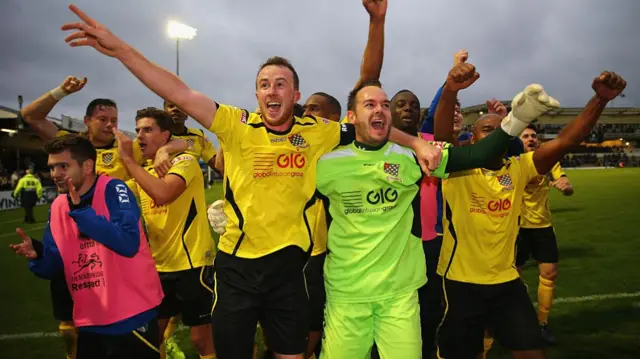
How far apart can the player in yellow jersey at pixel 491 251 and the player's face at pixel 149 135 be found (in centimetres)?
274

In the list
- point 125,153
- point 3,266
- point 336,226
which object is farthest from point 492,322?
point 3,266

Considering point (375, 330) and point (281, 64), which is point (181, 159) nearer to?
point (281, 64)

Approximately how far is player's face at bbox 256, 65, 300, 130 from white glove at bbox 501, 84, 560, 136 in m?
1.58

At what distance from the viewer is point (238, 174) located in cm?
321

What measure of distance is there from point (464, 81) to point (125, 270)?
284 centimetres

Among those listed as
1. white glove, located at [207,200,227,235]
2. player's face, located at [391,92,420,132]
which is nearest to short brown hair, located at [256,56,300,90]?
white glove, located at [207,200,227,235]

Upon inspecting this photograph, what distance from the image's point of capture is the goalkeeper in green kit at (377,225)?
9.98ft

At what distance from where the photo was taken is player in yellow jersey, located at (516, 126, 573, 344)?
5.75m

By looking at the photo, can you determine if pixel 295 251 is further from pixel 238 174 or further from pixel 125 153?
pixel 125 153

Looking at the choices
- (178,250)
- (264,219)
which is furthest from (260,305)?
(178,250)

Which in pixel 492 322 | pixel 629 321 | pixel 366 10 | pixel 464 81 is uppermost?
pixel 366 10

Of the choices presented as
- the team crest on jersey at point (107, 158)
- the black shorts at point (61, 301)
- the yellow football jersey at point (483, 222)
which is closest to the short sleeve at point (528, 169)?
the yellow football jersey at point (483, 222)

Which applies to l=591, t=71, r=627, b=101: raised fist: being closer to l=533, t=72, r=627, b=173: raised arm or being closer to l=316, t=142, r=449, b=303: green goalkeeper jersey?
l=533, t=72, r=627, b=173: raised arm

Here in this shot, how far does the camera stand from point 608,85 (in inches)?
129
